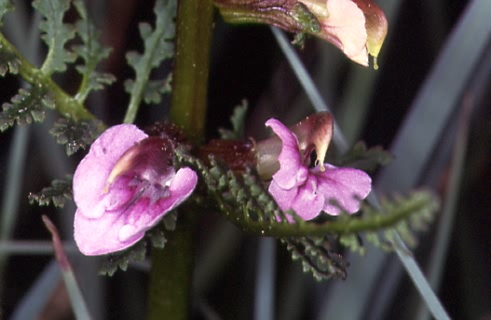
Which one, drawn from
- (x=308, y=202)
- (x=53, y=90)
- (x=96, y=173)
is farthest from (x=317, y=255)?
(x=53, y=90)

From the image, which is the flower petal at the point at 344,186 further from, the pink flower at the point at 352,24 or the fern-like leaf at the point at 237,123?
the fern-like leaf at the point at 237,123

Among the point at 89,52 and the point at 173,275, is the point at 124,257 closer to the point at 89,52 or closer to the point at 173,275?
the point at 173,275

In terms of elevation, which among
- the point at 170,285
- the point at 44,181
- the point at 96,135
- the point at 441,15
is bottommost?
the point at 170,285

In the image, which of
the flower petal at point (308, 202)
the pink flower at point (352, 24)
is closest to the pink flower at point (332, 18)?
the pink flower at point (352, 24)

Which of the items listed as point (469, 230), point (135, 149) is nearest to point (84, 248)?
point (135, 149)

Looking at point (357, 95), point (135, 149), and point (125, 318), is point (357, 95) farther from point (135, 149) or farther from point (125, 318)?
point (135, 149)
